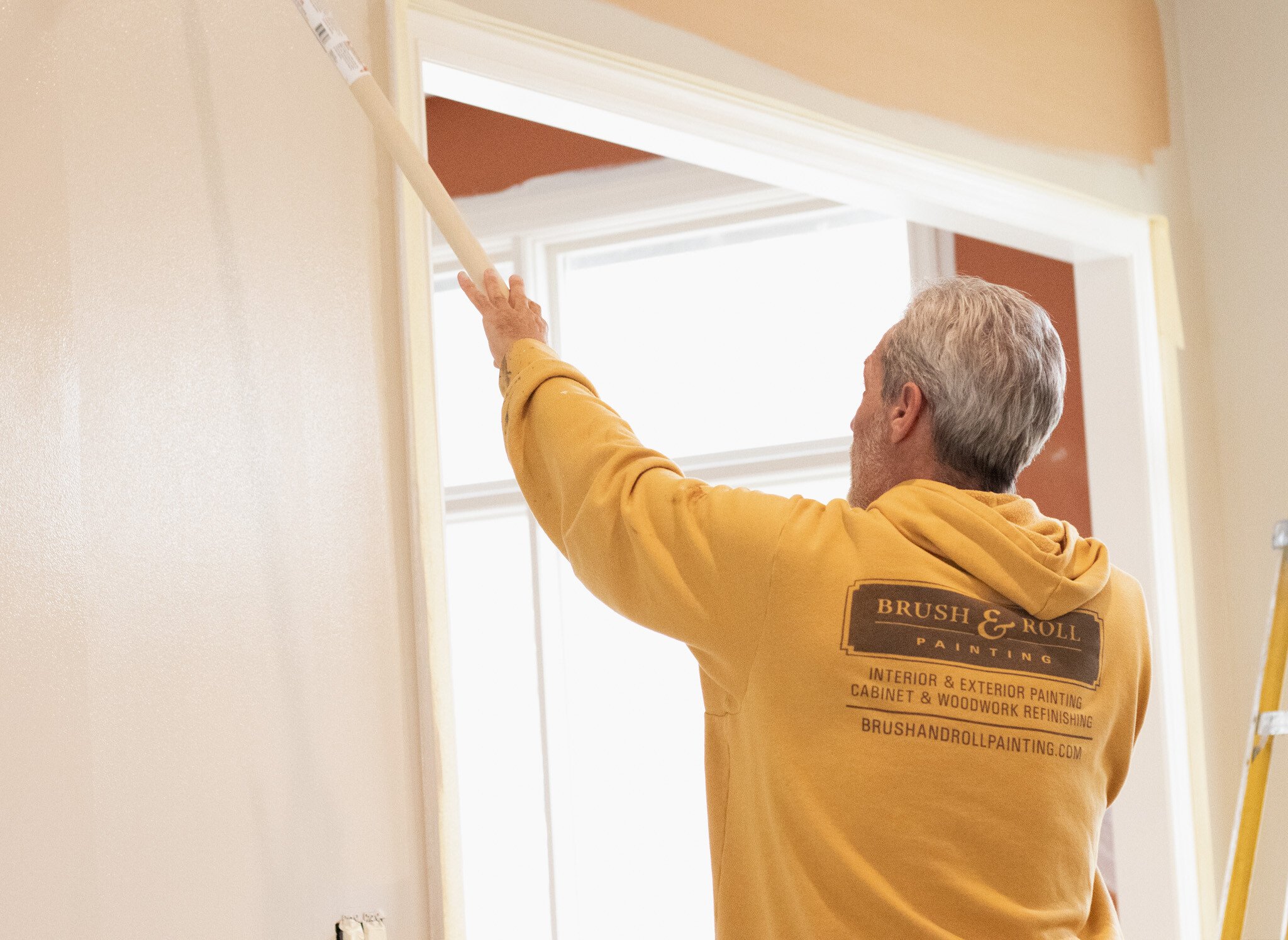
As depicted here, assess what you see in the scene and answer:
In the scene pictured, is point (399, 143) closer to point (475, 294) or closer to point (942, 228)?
point (475, 294)

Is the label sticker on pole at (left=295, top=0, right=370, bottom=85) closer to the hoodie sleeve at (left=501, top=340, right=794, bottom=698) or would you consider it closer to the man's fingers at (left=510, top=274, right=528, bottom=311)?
the man's fingers at (left=510, top=274, right=528, bottom=311)

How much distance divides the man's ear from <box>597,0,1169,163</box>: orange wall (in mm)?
1032

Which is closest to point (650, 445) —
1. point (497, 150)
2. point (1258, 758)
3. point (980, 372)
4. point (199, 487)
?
point (497, 150)

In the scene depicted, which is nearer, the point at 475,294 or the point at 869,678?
the point at 869,678

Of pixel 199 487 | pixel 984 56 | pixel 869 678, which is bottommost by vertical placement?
pixel 869 678

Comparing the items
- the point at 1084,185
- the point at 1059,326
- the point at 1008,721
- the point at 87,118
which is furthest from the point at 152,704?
the point at 1059,326

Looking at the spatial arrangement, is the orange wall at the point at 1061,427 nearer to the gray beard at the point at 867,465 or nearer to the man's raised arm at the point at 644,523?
the gray beard at the point at 867,465

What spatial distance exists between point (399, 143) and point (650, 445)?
272 cm

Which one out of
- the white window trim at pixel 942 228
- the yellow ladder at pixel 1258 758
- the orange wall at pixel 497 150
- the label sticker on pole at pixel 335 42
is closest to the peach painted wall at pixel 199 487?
the white window trim at pixel 942 228

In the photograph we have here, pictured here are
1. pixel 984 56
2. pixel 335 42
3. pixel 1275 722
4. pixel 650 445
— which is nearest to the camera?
pixel 335 42

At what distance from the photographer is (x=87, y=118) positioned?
153cm

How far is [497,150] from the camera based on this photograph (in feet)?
14.1

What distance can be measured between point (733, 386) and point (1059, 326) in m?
0.97

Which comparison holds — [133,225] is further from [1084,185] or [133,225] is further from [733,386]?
[733,386]
